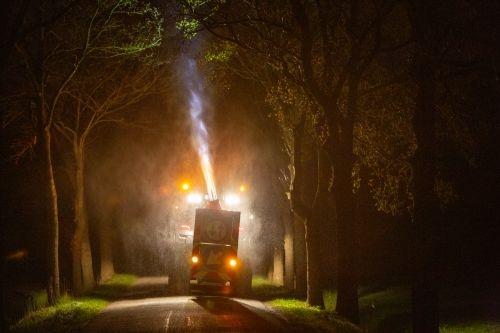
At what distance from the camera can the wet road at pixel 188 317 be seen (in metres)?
14.8

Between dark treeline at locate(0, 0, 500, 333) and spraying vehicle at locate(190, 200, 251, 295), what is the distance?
235 centimetres

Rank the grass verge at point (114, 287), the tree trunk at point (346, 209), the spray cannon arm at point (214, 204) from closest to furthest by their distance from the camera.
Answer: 1. the tree trunk at point (346, 209)
2. the spray cannon arm at point (214, 204)
3. the grass verge at point (114, 287)

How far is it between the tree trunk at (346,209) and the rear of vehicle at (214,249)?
5.22 metres

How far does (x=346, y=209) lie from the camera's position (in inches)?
658

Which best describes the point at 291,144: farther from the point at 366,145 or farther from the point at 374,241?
the point at 374,241

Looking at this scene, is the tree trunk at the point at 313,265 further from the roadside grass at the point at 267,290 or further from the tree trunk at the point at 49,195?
the tree trunk at the point at 49,195

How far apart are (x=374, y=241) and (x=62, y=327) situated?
1780 centimetres

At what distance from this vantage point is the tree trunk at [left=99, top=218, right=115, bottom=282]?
111 feet

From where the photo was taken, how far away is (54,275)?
68.0ft

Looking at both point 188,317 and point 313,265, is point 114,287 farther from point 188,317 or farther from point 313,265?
point 188,317

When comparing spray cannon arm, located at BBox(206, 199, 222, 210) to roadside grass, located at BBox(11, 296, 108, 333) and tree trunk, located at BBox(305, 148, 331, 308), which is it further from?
roadside grass, located at BBox(11, 296, 108, 333)

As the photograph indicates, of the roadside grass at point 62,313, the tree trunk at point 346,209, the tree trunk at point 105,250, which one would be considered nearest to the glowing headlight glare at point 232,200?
the roadside grass at point 62,313

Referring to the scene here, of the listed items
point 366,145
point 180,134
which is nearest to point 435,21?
point 366,145

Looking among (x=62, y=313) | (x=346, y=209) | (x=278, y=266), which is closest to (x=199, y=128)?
(x=278, y=266)
